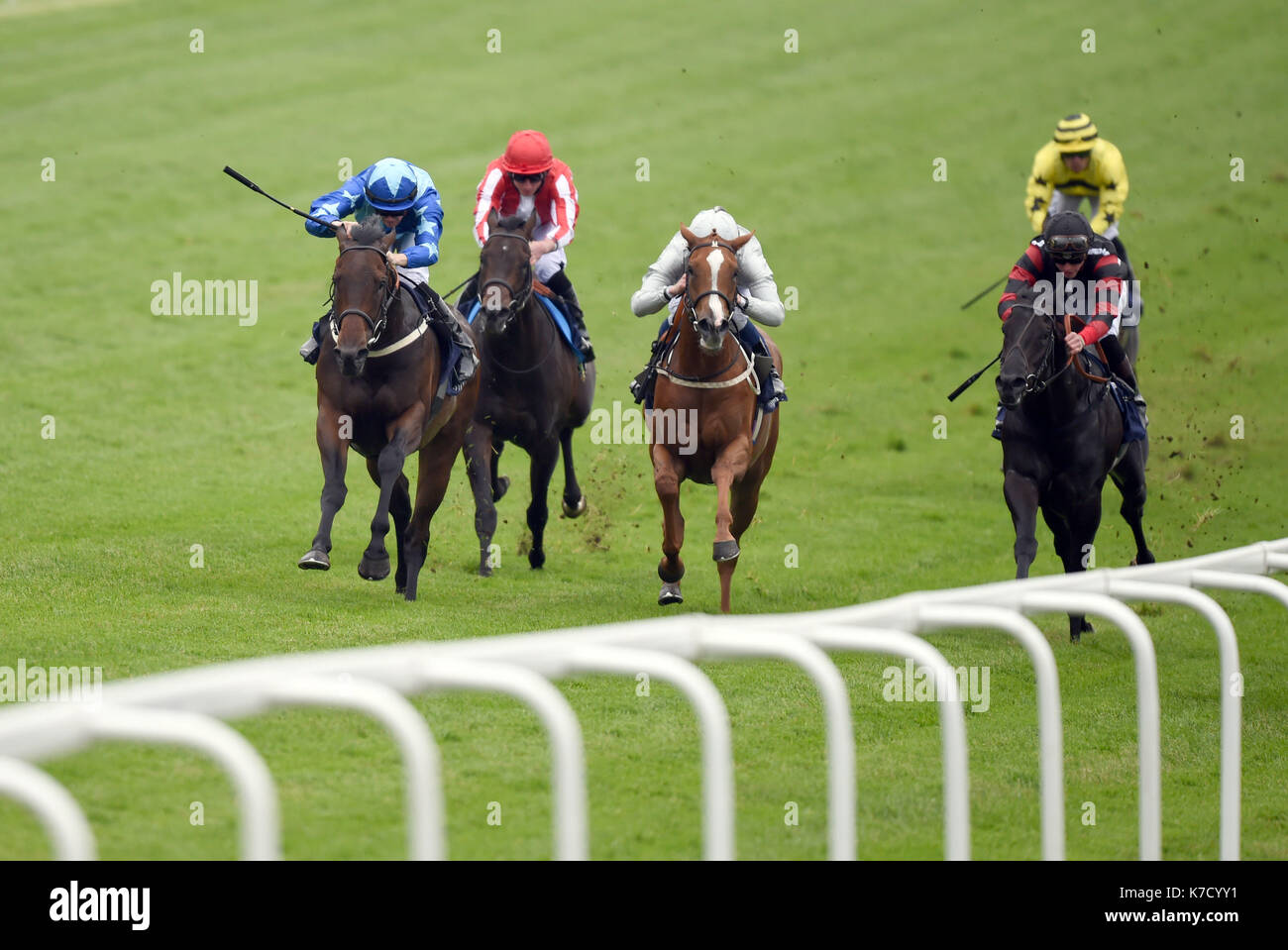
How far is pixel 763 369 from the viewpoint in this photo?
27.6 feet

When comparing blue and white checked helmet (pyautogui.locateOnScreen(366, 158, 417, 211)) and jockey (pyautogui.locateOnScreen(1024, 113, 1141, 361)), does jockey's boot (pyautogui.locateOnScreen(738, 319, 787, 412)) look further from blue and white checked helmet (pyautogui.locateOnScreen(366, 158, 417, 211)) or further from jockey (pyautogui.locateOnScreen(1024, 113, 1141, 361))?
jockey (pyautogui.locateOnScreen(1024, 113, 1141, 361))

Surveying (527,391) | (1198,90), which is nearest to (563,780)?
(527,391)

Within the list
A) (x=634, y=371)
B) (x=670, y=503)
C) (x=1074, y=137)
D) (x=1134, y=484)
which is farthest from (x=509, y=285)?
(x=634, y=371)

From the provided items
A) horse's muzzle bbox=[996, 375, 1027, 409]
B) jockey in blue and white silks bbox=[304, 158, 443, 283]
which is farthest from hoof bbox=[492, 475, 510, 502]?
horse's muzzle bbox=[996, 375, 1027, 409]

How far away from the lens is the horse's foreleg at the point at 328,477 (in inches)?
285

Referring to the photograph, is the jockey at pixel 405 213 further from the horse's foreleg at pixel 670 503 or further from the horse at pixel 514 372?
the horse's foreleg at pixel 670 503

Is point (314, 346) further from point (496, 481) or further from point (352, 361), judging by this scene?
point (496, 481)

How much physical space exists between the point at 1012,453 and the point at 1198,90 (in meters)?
19.8
